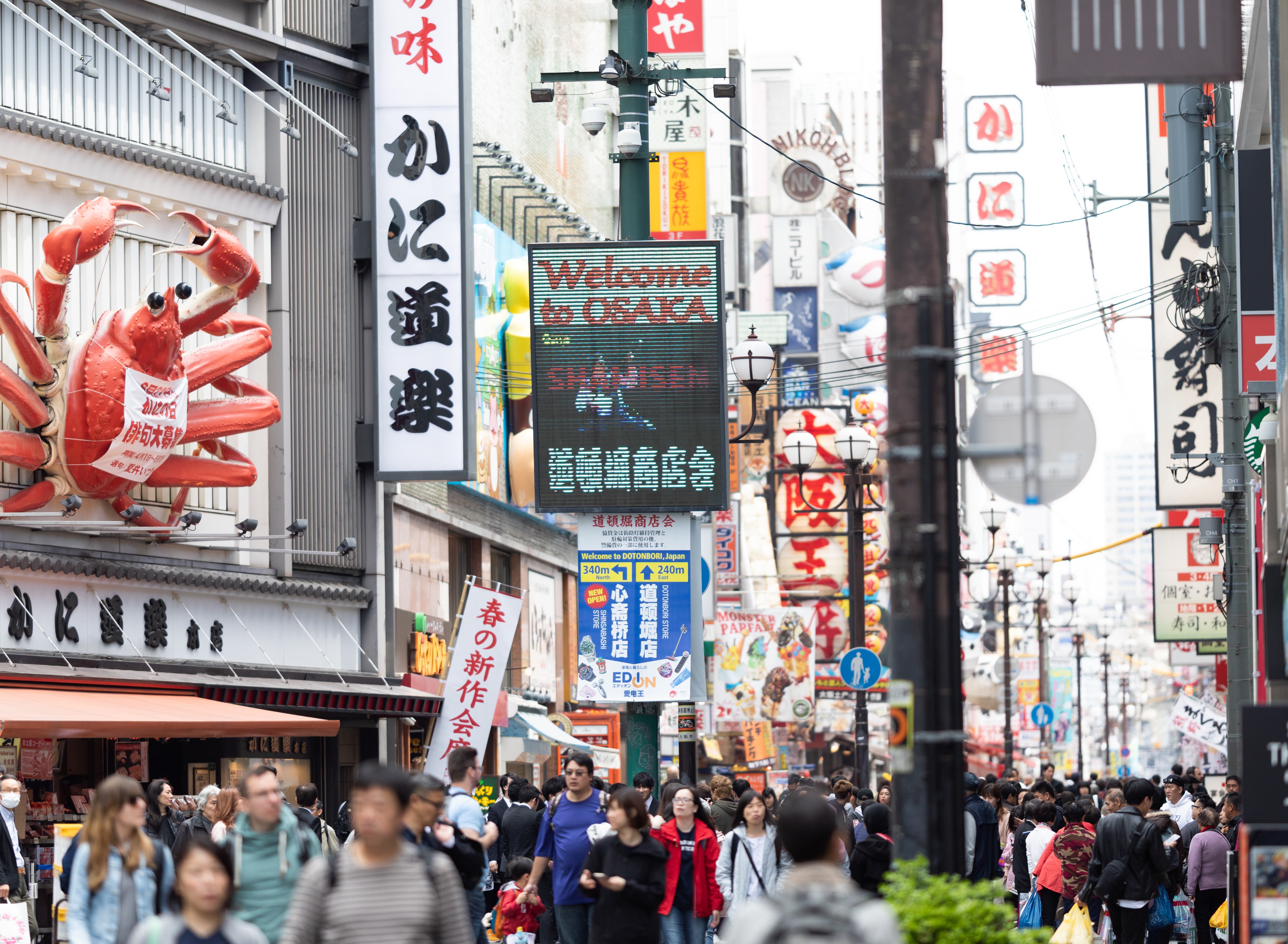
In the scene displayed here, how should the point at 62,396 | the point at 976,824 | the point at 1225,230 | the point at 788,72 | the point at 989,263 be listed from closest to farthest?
the point at 976,824, the point at 62,396, the point at 1225,230, the point at 989,263, the point at 788,72

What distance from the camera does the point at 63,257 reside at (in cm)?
2214

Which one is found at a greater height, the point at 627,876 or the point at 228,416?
the point at 228,416

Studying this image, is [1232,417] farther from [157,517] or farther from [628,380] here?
[157,517]

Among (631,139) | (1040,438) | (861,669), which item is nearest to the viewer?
(1040,438)

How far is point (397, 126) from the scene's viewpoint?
2848cm

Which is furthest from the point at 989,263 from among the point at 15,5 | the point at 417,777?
the point at 417,777

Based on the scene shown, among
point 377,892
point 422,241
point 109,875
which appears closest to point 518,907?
point 109,875

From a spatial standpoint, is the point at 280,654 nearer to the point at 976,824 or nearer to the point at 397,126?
the point at 397,126

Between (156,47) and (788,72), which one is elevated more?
(788,72)

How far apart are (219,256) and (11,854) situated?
392 inches

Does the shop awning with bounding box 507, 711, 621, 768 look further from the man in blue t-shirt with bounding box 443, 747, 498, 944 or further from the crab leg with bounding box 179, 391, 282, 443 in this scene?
the man in blue t-shirt with bounding box 443, 747, 498, 944

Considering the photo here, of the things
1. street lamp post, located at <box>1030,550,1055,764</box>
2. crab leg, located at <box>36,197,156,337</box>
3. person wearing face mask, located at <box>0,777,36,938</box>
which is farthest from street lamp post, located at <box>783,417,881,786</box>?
street lamp post, located at <box>1030,550,1055,764</box>

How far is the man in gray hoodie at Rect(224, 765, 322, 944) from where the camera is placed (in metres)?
9.26

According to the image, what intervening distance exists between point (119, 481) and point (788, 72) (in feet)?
289
